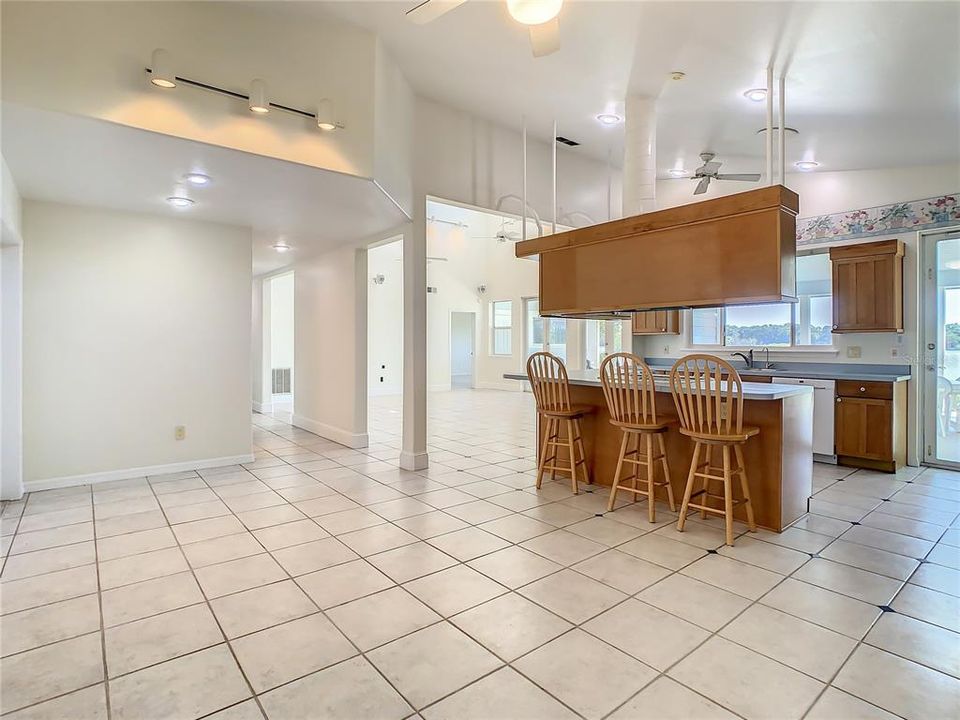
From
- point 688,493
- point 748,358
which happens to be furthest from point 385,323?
point 688,493

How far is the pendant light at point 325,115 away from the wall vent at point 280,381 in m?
7.60

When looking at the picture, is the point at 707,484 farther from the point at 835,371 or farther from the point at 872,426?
the point at 835,371

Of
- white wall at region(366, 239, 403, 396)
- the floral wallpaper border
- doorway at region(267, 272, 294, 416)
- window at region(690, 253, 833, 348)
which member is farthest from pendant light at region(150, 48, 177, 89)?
white wall at region(366, 239, 403, 396)

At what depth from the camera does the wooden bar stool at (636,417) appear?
351cm

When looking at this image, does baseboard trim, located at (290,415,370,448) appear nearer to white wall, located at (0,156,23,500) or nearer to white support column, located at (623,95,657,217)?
white wall, located at (0,156,23,500)

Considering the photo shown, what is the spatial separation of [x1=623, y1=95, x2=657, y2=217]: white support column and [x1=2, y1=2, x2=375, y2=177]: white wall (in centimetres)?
191

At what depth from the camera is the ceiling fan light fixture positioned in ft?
6.23

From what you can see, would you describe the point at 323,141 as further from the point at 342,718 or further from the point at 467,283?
the point at 467,283

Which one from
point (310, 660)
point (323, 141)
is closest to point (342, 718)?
point (310, 660)

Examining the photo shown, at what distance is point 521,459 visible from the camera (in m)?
5.34

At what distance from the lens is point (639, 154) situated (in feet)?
13.1

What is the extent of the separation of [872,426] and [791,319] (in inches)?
56.9

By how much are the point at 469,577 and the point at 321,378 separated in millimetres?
4400

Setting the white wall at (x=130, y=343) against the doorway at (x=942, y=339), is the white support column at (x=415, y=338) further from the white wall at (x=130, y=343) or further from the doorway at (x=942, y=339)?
the doorway at (x=942, y=339)
